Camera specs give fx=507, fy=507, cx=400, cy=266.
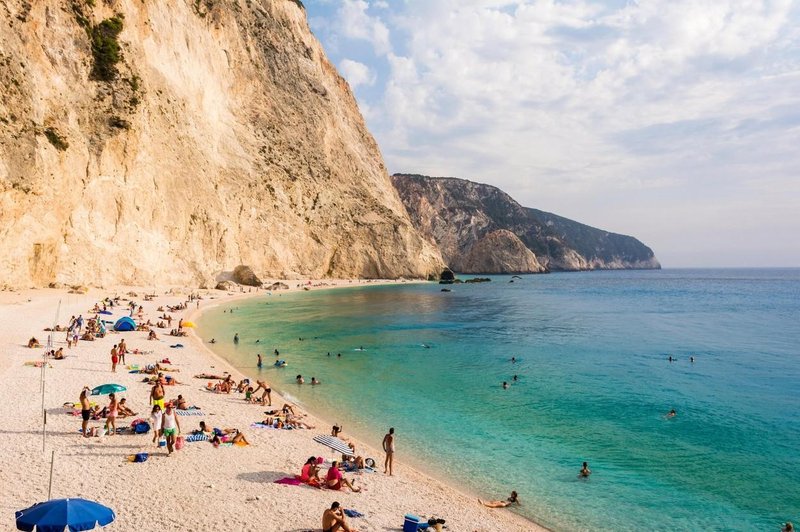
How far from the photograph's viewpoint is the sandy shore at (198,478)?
1062cm

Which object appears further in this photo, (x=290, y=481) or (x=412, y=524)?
(x=290, y=481)

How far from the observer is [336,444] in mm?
14805

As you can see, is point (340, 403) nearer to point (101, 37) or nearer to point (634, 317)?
point (634, 317)

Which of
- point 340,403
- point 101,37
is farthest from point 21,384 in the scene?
point 101,37

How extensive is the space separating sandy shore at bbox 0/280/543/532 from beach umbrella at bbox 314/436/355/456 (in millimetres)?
551

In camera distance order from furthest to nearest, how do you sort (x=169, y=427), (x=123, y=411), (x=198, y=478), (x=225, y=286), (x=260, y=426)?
(x=225, y=286)
(x=260, y=426)
(x=123, y=411)
(x=169, y=427)
(x=198, y=478)

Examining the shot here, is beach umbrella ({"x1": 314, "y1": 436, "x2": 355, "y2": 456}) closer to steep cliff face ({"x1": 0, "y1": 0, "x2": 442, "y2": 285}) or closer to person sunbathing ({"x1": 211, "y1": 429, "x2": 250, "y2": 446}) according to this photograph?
person sunbathing ({"x1": 211, "y1": 429, "x2": 250, "y2": 446})

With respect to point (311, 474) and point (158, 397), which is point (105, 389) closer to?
point (158, 397)

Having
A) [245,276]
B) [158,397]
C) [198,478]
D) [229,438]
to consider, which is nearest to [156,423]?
[158,397]

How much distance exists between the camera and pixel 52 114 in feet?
157

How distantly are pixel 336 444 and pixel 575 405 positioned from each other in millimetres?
11652

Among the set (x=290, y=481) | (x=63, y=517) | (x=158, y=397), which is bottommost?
(x=290, y=481)

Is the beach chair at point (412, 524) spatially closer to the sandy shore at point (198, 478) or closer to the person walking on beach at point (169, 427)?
the sandy shore at point (198, 478)

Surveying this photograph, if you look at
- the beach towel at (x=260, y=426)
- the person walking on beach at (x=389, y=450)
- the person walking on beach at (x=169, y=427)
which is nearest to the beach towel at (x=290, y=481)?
the person walking on beach at (x=389, y=450)
